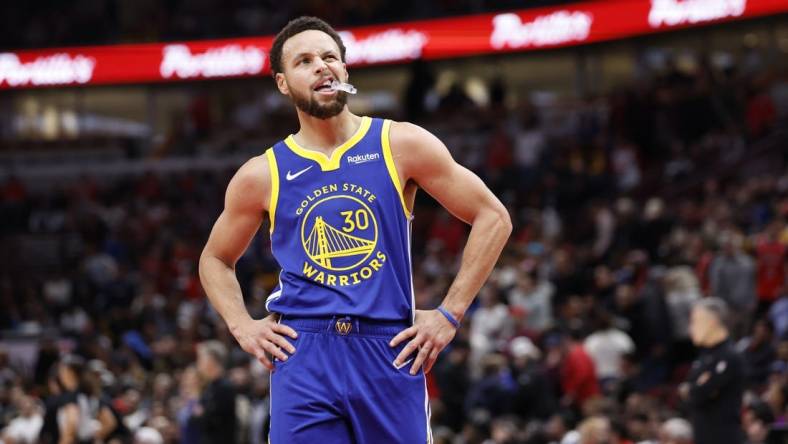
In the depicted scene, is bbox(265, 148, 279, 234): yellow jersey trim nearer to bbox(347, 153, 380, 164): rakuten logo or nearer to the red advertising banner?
bbox(347, 153, 380, 164): rakuten logo

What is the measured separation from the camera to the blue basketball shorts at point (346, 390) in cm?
406

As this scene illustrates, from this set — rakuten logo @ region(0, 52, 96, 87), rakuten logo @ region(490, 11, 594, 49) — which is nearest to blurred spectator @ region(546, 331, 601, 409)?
rakuten logo @ region(490, 11, 594, 49)

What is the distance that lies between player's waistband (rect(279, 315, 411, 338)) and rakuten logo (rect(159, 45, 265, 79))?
18558mm

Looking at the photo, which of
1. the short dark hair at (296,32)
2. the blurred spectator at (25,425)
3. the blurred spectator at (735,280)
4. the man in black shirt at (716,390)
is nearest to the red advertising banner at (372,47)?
the blurred spectator at (735,280)

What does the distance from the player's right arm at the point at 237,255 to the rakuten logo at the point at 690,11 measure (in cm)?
1381

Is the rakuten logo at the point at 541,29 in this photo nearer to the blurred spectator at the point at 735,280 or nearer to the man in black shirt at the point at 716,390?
the blurred spectator at the point at 735,280

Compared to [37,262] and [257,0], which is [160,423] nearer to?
[37,262]

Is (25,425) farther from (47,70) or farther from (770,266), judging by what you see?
(47,70)

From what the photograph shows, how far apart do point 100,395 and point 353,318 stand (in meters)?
6.68

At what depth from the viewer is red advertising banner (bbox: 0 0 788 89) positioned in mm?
19469

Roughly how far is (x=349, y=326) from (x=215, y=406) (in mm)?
5722

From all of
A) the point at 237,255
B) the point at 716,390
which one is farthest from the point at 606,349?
the point at 237,255

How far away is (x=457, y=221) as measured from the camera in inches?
717

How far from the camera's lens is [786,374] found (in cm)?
1033
